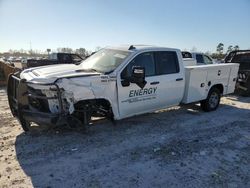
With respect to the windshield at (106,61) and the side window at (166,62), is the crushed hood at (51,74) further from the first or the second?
the side window at (166,62)

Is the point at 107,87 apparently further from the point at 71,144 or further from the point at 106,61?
the point at 71,144

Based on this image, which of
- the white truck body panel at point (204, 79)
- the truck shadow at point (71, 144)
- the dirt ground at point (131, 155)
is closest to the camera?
the dirt ground at point (131, 155)

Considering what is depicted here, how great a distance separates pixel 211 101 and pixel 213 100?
12 cm

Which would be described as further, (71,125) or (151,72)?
(151,72)

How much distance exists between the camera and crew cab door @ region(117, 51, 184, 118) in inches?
235

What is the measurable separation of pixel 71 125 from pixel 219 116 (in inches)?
180

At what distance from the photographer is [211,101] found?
27.7 ft

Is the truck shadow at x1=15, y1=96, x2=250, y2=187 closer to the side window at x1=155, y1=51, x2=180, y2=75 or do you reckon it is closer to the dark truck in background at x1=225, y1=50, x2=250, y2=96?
the side window at x1=155, y1=51, x2=180, y2=75

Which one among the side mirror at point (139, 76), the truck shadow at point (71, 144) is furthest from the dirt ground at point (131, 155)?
the side mirror at point (139, 76)

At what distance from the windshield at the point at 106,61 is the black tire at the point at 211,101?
343 centimetres

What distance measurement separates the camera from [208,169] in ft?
14.6

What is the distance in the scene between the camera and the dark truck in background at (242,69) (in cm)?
1095

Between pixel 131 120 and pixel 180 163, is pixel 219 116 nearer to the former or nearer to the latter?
pixel 131 120

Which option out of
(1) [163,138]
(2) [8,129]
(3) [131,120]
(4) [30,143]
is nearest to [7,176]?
(4) [30,143]
